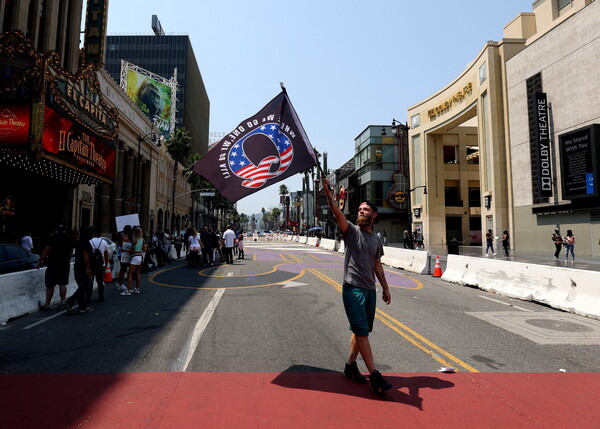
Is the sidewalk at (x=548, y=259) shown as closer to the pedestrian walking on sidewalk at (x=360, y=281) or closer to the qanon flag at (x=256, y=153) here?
the qanon flag at (x=256, y=153)

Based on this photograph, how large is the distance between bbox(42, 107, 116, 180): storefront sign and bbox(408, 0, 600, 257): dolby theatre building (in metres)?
29.9

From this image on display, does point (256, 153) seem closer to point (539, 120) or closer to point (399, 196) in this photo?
point (539, 120)

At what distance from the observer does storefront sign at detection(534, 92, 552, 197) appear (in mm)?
25422

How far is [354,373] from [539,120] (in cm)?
2851

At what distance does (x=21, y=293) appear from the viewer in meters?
7.90

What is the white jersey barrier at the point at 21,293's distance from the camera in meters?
7.31

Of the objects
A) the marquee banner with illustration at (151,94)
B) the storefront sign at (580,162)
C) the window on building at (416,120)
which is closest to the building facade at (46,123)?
the storefront sign at (580,162)

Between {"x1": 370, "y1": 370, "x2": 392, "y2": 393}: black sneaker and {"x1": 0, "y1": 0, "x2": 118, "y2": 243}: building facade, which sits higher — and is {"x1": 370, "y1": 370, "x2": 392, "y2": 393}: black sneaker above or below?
below

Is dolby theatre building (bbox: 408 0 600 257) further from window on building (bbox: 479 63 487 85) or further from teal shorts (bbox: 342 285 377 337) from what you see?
teal shorts (bbox: 342 285 377 337)

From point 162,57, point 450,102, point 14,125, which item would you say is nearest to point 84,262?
point 14,125

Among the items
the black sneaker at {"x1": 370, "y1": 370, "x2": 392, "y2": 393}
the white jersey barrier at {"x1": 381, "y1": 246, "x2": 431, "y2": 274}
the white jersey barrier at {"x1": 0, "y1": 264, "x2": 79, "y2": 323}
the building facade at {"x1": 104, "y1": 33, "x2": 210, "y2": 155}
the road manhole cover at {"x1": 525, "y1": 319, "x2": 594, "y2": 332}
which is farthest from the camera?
the building facade at {"x1": 104, "y1": 33, "x2": 210, "y2": 155}

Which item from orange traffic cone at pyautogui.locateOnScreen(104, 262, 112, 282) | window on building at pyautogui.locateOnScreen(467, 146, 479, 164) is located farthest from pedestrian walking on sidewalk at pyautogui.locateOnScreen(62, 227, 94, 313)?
window on building at pyautogui.locateOnScreen(467, 146, 479, 164)

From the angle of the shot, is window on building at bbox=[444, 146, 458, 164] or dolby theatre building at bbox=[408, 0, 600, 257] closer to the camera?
dolby theatre building at bbox=[408, 0, 600, 257]

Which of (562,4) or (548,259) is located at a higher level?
(562,4)
